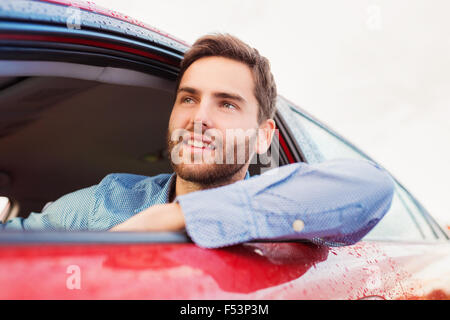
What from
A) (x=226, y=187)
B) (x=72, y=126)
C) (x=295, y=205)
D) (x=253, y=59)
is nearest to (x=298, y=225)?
(x=295, y=205)

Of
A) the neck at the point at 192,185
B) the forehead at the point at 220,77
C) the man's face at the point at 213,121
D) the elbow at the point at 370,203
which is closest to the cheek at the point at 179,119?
the man's face at the point at 213,121

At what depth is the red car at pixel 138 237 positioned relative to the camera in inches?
28.7

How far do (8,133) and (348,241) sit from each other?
2576mm

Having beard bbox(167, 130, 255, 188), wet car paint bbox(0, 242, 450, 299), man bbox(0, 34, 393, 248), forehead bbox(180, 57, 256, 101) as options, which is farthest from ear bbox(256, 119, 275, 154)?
wet car paint bbox(0, 242, 450, 299)

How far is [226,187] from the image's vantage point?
0.99 m

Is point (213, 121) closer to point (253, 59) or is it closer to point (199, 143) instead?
point (199, 143)

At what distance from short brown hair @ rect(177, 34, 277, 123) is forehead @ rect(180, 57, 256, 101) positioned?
33 millimetres

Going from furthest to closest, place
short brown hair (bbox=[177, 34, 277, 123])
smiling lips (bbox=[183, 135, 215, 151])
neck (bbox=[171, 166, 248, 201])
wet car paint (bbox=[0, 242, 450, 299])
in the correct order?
short brown hair (bbox=[177, 34, 277, 123]) < neck (bbox=[171, 166, 248, 201]) < smiling lips (bbox=[183, 135, 215, 151]) < wet car paint (bbox=[0, 242, 450, 299])

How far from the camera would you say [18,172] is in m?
3.69

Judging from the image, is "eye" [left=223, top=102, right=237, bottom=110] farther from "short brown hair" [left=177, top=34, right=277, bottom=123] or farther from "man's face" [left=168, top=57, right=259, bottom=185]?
"short brown hair" [left=177, top=34, right=277, bottom=123]

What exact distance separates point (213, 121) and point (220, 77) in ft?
1.03

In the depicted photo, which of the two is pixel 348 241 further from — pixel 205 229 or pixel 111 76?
pixel 111 76

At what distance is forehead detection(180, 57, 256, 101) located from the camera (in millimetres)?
1709
